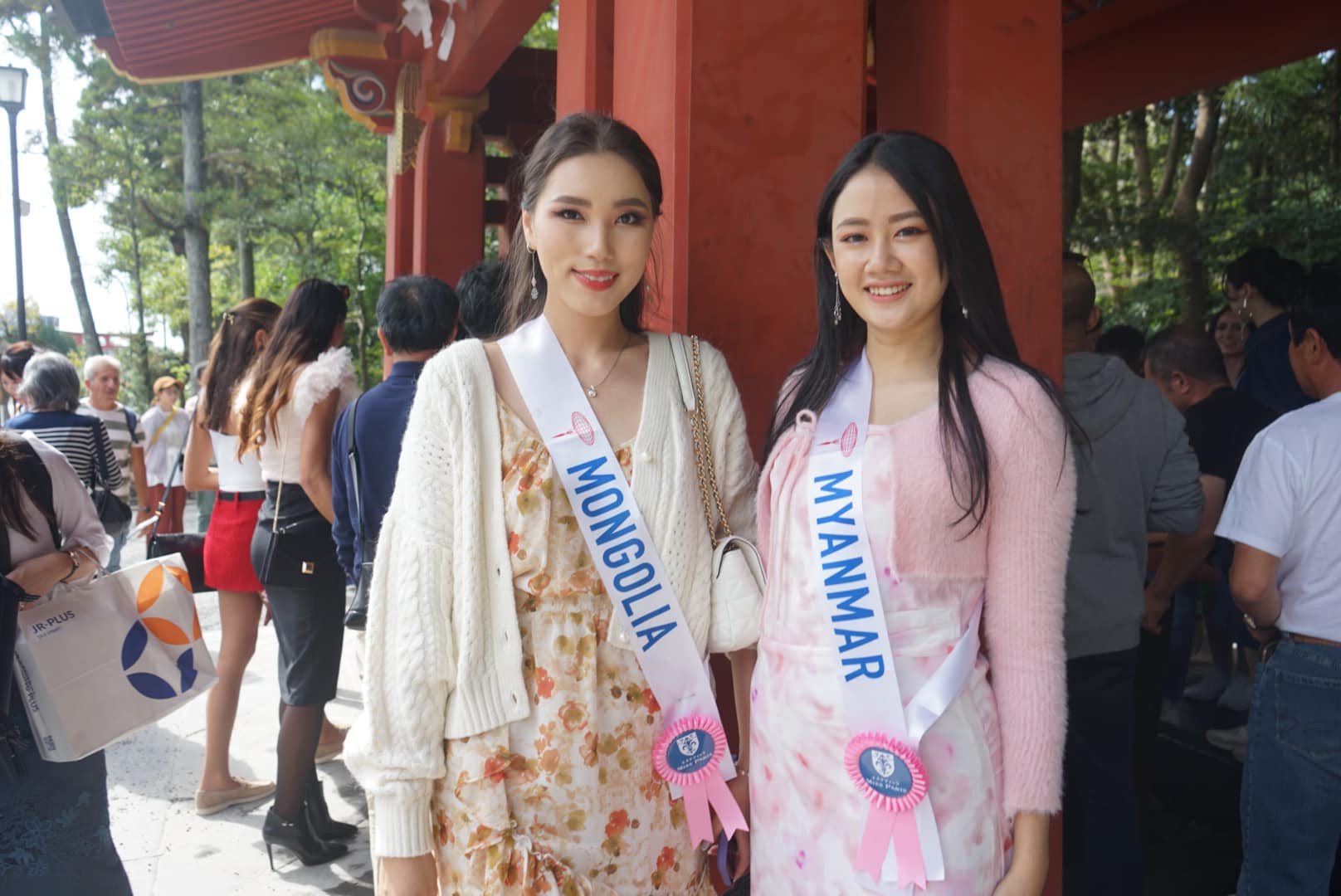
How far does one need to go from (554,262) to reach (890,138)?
21.7 inches

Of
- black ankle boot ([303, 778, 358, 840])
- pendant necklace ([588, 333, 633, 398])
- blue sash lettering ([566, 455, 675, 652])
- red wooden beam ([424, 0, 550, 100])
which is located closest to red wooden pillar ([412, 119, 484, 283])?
red wooden beam ([424, 0, 550, 100])

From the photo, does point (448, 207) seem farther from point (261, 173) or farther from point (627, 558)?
point (261, 173)

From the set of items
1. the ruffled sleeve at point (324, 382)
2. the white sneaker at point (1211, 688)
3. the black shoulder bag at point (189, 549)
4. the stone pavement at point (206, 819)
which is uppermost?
the ruffled sleeve at point (324, 382)

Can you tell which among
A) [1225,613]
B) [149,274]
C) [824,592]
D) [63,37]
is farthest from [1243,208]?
[149,274]

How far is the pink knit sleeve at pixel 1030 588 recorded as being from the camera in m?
1.38

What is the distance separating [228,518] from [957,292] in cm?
298

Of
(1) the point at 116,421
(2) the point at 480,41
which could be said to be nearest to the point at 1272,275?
(2) the point at 480,41

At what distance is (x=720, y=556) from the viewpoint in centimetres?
162

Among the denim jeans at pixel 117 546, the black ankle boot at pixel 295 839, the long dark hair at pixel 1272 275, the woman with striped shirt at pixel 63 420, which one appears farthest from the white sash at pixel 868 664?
the denim jeans at pixel 117 546

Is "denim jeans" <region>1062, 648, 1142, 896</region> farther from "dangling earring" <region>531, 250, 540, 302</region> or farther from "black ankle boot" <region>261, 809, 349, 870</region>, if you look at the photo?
"black ankle boot" <region>261, 809, 349, 870</region>

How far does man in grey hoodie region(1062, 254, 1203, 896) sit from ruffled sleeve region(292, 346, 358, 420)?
2.19 metres

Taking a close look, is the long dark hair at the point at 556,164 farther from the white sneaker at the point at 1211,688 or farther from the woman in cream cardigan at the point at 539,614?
the white sneaker at the point at 1211,688

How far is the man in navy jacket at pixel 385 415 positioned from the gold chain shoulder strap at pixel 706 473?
1302 millimetres

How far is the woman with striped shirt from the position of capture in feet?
13.8
